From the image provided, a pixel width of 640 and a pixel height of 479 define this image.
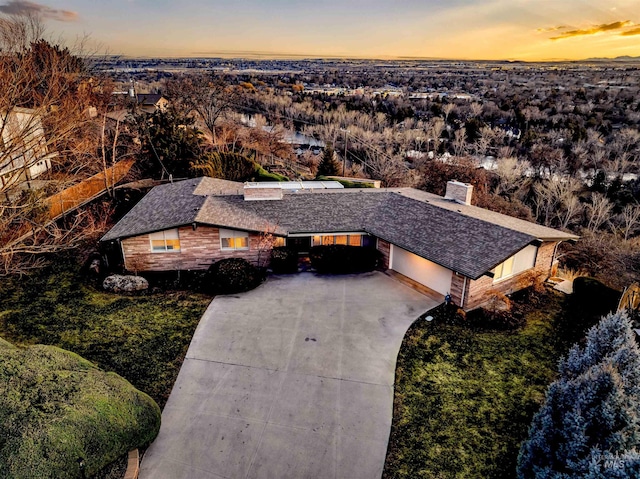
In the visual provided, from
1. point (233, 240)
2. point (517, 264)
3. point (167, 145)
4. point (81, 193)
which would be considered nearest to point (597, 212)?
point (517, 264)

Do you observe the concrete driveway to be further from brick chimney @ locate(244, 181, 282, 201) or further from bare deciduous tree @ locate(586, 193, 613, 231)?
bare deciduous tree @ locate(586, 193, 613, 231)

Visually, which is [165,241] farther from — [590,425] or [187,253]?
[590,425]

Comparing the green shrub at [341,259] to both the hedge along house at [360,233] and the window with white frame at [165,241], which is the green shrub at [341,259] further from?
the window with white frame at [165,241]

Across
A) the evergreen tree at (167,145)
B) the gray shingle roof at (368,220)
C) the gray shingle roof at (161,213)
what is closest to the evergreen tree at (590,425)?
the gray shingle roof at (368,220)

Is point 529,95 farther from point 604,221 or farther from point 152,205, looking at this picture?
point 152,205

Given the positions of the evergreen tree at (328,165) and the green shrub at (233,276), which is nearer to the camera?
the green shrub at (233,276)

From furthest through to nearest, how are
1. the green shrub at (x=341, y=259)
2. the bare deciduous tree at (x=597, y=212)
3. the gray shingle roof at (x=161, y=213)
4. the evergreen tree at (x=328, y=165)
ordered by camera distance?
the evergreen tree at (x=328, y=165) < the bare deciduous tree at (x=597, y=212) < the green shrub at (x=341, y=259) < the gray shingle roof at (x=161, y=213)

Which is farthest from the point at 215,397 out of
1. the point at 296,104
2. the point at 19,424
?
the point at 296,104
